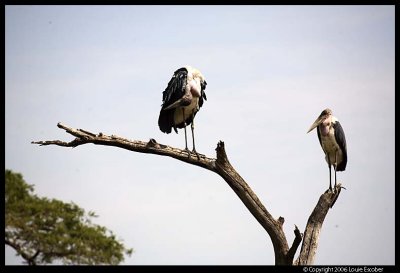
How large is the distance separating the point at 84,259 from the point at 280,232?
11.6 m

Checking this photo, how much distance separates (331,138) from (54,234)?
1043 cm

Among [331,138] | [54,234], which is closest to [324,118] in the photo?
[331,138]

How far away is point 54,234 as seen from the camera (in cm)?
2172

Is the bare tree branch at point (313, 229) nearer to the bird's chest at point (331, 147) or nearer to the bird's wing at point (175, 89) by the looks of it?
the bird's chest at point (331, 147)

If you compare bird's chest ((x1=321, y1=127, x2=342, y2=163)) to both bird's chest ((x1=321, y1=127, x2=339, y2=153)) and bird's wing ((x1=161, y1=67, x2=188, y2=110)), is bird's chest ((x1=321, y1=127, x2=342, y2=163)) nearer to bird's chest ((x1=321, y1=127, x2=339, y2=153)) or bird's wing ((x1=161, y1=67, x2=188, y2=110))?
bird's chest ((x1=321, y1=127, x2=339, y2=153))

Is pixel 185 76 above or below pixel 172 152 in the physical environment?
above

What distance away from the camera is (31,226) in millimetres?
21922

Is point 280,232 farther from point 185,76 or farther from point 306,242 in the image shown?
point 185,76

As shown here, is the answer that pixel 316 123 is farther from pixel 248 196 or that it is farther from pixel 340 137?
pixel 248 196

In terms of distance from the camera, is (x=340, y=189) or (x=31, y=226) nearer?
(x=340, y=189)
